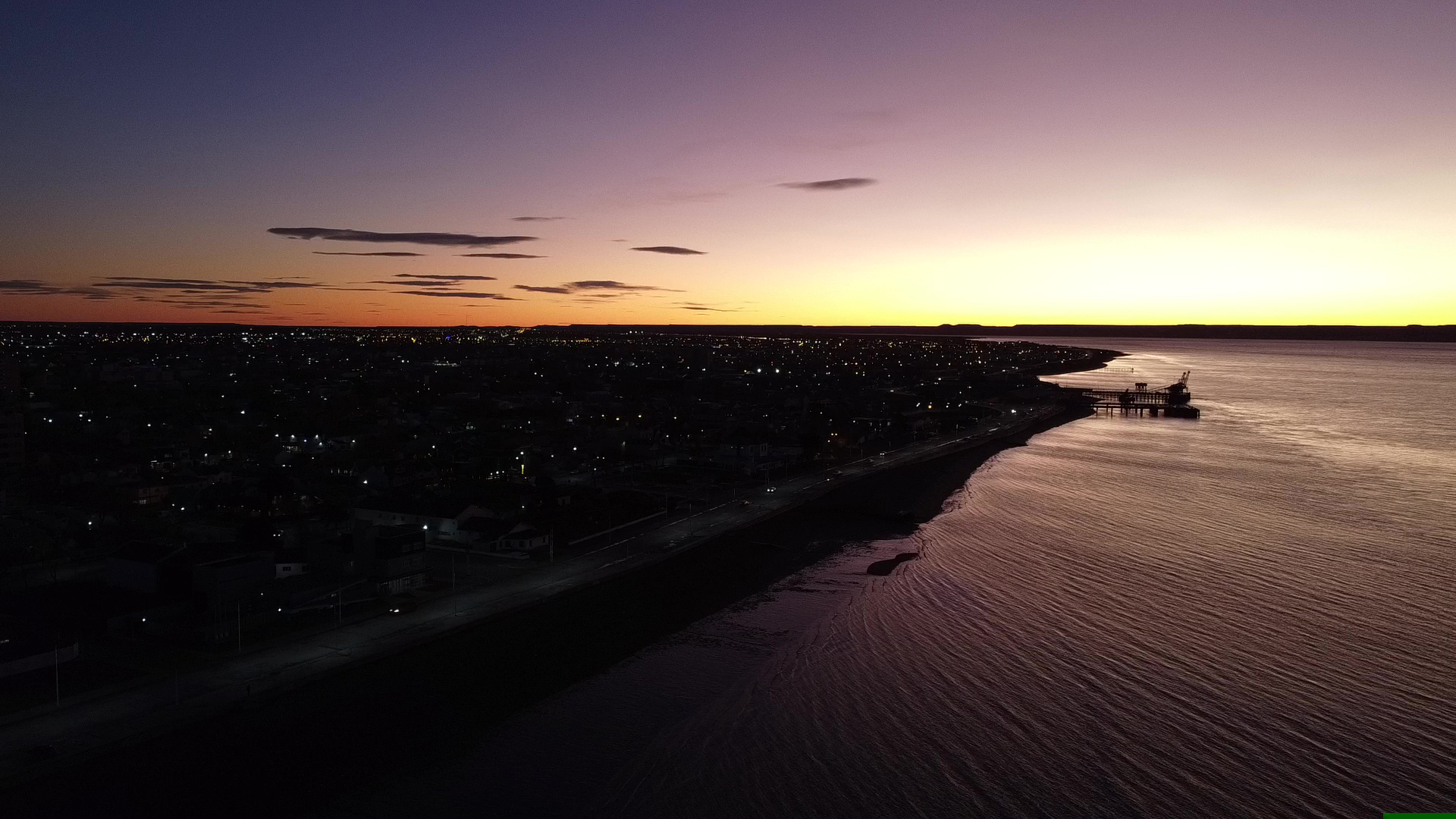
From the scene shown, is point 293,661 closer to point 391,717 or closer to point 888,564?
point 391,717

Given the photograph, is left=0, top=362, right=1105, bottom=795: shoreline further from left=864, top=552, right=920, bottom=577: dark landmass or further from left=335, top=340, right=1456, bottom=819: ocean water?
left=864, top=552, right=920, bottom=577: dark landmass

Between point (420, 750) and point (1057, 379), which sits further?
point (1057, 379)

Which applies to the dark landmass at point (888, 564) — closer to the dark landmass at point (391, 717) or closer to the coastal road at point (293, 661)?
the dark landmass at point (391, 717)

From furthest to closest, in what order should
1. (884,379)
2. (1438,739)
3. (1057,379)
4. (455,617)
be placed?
(1057,379) < (884,379) < (455,617) < (1438,739)

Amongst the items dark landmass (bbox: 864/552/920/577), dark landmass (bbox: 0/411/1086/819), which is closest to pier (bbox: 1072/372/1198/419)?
dark landmass (bbox: 864/552/920/577)

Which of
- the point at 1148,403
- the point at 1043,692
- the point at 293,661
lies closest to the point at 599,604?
the point at 293,661

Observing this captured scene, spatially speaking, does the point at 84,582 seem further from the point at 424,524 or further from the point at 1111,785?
the point at 1111,785

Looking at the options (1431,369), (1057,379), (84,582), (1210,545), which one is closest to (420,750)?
(84,582)
